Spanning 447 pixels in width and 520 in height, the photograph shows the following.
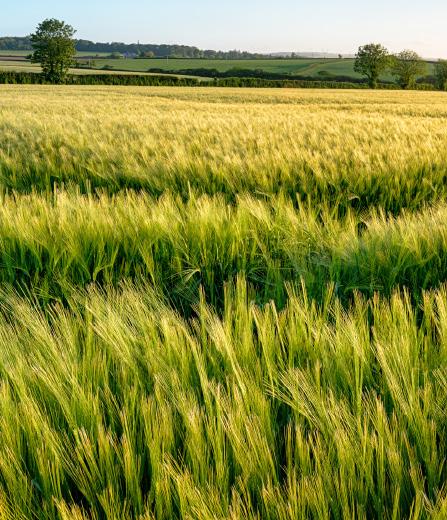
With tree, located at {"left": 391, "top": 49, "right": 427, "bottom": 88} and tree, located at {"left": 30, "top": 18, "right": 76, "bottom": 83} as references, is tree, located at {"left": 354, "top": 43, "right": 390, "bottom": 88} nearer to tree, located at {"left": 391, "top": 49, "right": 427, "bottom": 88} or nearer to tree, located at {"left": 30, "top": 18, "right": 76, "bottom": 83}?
tree, located at {"left": 391, "top": 49, "right": 427, "bottom": 88}

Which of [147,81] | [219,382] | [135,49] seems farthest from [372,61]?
[135,49]

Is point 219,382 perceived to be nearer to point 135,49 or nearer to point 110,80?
point 110,80

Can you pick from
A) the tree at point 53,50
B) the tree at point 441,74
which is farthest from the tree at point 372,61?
the tree at point 53,50

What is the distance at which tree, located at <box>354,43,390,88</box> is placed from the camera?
64.8 metres

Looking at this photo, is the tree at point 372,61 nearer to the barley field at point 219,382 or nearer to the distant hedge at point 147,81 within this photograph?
the distant hedge at point 147,81

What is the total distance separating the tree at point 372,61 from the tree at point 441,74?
756 cm

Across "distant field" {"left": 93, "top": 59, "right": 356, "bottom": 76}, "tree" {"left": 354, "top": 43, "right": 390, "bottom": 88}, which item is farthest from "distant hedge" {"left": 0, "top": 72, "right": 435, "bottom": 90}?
"distant field" {"left": 93, "top": 59, "right": 356, "bottom": 76}

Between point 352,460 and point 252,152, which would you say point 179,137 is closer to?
point 252,152

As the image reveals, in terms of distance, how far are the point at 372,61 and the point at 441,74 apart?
1009 cm

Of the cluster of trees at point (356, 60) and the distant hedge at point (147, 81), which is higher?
the cluster of trees at point (356, 60)

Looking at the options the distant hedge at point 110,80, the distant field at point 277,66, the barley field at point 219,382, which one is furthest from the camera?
the distant field at point 277,66

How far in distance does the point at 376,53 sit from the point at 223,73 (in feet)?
65.7

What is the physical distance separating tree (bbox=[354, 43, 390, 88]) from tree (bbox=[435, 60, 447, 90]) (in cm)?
756

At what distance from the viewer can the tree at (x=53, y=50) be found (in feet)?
183
